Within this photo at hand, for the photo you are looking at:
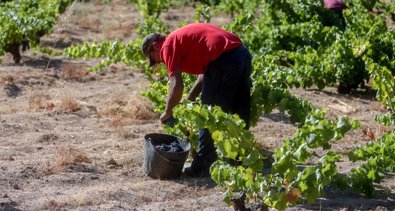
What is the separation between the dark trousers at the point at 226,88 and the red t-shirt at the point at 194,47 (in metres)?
0.07

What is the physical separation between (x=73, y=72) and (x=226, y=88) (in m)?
5.27

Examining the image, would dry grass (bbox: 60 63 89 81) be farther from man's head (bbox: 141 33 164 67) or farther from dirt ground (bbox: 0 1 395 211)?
man's head (bbox: 141 33 164 67)

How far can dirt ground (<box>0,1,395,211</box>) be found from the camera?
284 inches

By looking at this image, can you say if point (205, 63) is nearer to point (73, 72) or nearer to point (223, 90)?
point (223, 90)

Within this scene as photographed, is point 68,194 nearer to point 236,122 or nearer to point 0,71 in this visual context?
point 236,122

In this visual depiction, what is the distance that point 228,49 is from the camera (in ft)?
24.7

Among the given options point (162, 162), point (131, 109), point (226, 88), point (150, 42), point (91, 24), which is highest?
point (150, 42)

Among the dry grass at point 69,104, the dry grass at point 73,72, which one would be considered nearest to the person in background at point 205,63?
the dry grass at point 69,104

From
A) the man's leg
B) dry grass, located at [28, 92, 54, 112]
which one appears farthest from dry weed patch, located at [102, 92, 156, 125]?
the man's leg

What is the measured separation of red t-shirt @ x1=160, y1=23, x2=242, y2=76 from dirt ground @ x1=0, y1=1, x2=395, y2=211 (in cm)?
104

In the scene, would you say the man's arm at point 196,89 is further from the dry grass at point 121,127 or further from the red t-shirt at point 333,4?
the red t-shirt at point 333,4

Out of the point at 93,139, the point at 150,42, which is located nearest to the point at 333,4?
the point at 93,139

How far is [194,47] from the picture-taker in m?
7.49

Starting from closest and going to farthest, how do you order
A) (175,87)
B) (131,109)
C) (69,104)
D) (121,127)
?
(175,87)
(121,127)
(131,109)
(69,104)
